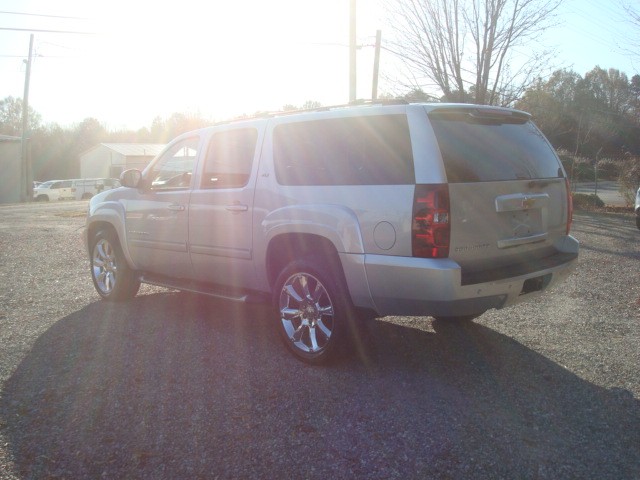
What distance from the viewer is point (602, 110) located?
45.9 m

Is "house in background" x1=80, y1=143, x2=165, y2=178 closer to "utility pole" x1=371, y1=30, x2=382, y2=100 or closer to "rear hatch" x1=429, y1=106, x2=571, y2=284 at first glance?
"utility pole" x1=371, y1=30, x2=382, y2=100

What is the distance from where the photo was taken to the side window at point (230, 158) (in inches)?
220

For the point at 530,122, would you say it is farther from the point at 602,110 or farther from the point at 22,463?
the point at 602,110

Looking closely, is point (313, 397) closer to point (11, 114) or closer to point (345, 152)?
point (345, 152)

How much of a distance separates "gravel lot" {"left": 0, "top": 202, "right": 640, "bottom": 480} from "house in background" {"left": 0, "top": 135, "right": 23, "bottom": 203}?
41.4 metres

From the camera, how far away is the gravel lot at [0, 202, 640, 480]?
3.35 m

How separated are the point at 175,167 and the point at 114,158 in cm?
5307

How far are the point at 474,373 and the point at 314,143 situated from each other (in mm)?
2181

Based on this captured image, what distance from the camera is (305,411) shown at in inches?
159

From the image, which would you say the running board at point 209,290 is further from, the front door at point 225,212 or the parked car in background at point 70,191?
the parked car in background at point 70,191

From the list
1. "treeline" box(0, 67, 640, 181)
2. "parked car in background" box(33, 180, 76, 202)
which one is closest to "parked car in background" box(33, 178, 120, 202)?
"parked car in background" box(33, 180, 76, 202)

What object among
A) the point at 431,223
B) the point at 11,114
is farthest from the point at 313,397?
the point at 11,114

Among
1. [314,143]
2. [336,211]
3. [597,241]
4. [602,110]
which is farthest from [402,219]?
[602,110]

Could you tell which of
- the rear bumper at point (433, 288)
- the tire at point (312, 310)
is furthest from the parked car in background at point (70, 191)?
the rear bumper at point (433, 288)
